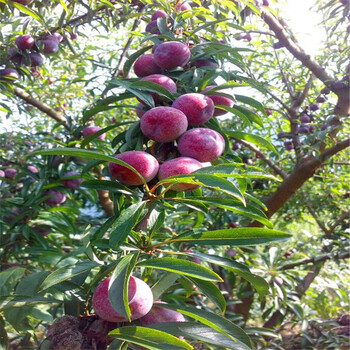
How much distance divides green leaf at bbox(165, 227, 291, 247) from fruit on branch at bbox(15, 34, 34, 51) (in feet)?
4.04

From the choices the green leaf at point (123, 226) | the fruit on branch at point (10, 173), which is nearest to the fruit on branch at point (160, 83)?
the green leaf at point (123, 226)

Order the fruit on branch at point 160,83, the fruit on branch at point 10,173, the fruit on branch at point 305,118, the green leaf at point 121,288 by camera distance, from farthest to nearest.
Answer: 1. the fruit on branch at point 305,118
2. the fruit on branch at point 10,173
3. the fruit on branch at point 160,83
4. the green leaf at point 121,288

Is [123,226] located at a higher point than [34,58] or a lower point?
lower

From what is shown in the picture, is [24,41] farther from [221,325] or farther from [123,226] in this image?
[221,325]

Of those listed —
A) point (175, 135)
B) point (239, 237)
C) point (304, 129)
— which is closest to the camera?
point (239, 237)

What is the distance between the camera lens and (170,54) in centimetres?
86

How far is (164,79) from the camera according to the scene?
2.64 feet

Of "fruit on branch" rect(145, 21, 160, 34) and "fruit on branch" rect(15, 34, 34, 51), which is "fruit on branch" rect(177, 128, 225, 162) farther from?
"fruit on branch" rect(15, 34, 34, 51)

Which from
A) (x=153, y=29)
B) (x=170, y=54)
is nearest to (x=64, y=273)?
(x=170, y=54)

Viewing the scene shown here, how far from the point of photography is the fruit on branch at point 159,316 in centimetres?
61

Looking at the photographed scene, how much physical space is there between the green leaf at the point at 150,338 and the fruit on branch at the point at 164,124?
34 centimetres

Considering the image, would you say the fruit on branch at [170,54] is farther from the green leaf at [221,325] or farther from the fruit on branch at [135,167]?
the green leaf at [221,325]

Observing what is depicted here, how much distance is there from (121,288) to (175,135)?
0.32 metres

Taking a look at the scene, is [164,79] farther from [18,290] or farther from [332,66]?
[332,66]
